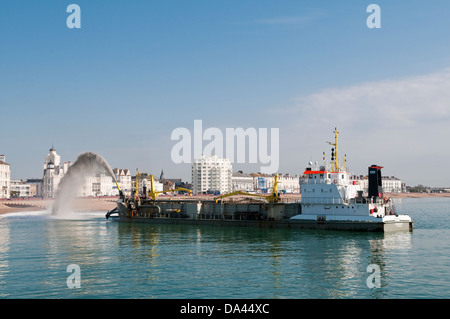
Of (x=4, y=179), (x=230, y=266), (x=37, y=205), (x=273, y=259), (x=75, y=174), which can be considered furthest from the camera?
(x=4, y=179)

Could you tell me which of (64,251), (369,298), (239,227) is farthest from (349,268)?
(239,227)

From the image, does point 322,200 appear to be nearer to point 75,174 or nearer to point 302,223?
point 302,223

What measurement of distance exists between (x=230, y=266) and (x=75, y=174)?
7068 cm

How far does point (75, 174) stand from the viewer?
95750 mm

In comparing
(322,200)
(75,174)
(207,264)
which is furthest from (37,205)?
(207,264)

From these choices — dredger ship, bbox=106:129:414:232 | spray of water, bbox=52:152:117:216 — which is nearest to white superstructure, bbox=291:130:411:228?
dredger ship, bbox=106:129:414:232

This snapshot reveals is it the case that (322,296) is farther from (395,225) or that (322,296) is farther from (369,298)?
(395,225)

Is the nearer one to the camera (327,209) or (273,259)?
(273,259)

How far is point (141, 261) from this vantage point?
1430 inches

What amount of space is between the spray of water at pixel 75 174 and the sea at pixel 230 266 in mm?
36488

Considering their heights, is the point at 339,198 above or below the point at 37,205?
above

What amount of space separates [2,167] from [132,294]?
167 meters

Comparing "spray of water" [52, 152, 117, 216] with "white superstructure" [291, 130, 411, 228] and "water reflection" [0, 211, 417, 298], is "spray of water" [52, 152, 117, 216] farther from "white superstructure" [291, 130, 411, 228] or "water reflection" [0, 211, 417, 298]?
"white superstructure" [291, 130, 411, 228]

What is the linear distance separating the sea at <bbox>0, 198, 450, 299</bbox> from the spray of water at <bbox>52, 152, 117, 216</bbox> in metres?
36.5
